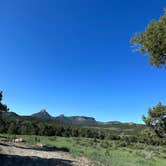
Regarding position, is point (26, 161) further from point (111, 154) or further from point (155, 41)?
point (111, 154)

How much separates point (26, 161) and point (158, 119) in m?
21.0

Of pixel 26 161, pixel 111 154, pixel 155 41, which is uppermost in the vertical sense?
pixel 155 41

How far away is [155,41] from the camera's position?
16.4m

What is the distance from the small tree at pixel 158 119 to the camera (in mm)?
35875

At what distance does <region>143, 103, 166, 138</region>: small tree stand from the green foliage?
1919 cm

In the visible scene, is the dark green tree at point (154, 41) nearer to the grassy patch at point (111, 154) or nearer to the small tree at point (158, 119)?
the grassy patch at point (111, 154)

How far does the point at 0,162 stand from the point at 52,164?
139 inches

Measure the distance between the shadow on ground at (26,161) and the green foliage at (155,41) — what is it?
9732 mm

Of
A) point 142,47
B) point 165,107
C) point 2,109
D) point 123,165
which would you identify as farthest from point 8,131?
point 142,47

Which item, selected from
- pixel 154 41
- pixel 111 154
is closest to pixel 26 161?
pixel 154 41

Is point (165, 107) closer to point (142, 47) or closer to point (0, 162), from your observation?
point (142, 47)

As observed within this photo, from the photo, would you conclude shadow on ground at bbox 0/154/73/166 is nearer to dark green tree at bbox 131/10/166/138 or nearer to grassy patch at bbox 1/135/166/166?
grassy patch at bbox 1/135/166/166

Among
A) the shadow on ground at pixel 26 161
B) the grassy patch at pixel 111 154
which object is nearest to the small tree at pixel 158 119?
the grassy patch at pixel 111 154

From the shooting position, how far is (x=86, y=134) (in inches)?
3455
